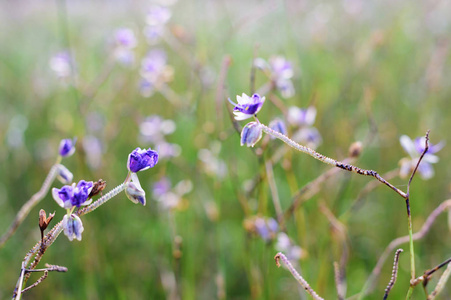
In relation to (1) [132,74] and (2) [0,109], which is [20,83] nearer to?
(2) [0,109]

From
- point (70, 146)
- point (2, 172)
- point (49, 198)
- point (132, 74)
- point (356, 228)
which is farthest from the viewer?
point (132, 74)

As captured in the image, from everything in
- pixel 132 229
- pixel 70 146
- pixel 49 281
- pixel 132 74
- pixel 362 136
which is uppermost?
pixel 132 74

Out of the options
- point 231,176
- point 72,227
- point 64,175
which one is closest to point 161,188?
point 231,176

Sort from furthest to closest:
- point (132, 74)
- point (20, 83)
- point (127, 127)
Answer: point (20, 83) < point (132, 74) < point (127, 127)

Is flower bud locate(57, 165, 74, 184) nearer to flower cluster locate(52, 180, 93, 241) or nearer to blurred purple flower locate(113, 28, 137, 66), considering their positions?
flower cluster locate(52, 180, 93, 241)

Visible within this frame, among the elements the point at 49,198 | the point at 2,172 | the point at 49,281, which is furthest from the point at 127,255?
the point at 2,172

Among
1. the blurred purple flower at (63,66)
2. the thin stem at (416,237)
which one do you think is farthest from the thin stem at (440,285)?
the blurred purple flower at (63,66)

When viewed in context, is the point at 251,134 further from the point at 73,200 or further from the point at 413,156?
the point at 413,156

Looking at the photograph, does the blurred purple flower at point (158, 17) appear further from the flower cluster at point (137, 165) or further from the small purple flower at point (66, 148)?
the flower cluster at point (137, 165)

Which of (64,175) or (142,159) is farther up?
(64,175)
